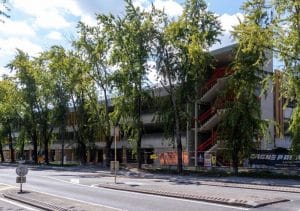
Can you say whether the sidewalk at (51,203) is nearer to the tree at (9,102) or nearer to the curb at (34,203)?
the curb at (34,203)

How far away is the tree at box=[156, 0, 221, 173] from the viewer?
43.9 metres

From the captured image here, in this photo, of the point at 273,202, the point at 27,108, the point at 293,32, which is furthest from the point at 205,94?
the point at 273,202

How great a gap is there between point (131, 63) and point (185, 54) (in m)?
6.59

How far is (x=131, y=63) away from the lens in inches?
1930

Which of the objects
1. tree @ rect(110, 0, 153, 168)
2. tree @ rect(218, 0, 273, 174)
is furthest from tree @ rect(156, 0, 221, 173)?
tree @ rect(218, 0, 273, 174)

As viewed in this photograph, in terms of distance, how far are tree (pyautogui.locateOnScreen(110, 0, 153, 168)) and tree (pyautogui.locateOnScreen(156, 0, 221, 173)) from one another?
1.90 meters

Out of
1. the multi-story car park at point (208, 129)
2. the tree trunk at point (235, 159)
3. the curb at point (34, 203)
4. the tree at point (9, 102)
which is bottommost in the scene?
the curb at point (34, 203)

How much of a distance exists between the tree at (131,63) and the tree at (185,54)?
190cm

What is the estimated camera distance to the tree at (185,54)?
43875 mm

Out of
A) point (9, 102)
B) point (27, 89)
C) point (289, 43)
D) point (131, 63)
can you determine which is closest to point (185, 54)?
point (131, 63)

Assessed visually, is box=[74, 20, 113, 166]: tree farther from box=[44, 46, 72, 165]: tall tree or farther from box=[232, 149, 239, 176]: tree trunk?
box=[232, 149, 239, 176]: tree trunk

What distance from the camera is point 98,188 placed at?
25.2m

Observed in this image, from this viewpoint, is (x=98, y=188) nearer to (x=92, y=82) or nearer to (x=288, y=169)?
(x=288, y=169)

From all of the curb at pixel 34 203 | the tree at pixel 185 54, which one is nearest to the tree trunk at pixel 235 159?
the tree at pixel 185 54
